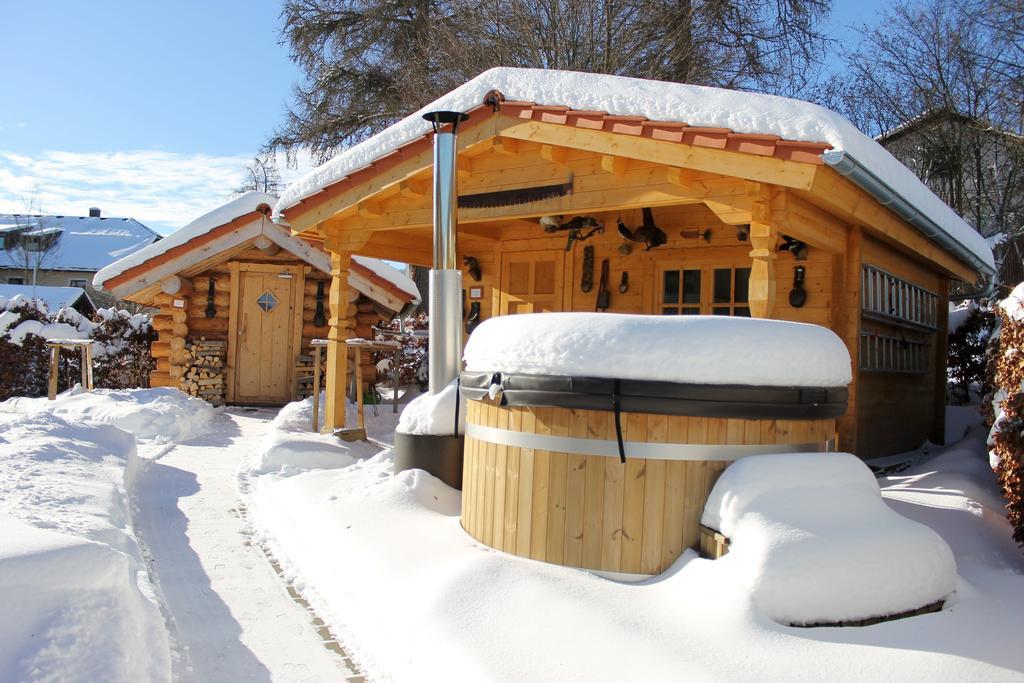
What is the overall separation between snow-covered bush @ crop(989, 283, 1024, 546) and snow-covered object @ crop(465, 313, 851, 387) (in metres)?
1.16

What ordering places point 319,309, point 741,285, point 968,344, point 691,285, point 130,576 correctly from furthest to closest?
point 319,309 < point 968,344 < point 691,285 < point 741,285 < point 130,576

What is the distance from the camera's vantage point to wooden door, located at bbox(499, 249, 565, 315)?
9.17 metres

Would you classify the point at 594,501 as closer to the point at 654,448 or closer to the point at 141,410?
the point at 654,448

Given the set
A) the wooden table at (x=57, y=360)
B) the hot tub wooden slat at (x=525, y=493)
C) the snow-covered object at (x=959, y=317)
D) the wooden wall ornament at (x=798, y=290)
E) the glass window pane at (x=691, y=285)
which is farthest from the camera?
the snow-covered object at (x=959, y=317)

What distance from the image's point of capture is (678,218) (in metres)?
8.31

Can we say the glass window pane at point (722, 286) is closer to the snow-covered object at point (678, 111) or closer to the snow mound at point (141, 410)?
the snow-covered object at point (678, 111)

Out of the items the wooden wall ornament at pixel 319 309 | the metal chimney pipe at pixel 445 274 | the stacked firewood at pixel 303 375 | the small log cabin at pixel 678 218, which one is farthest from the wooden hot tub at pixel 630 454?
the wooden wall ornament at pixel 319 309

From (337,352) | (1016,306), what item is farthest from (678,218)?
(337,352)

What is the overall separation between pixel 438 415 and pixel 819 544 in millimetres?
3122

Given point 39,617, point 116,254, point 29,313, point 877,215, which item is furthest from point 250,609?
point 116,254

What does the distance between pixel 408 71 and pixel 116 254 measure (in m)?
25.5

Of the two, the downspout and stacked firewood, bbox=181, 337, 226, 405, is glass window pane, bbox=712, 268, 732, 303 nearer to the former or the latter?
the downspout

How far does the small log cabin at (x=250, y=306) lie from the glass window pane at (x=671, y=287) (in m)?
5.49

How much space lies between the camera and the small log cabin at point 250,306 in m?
12.5
